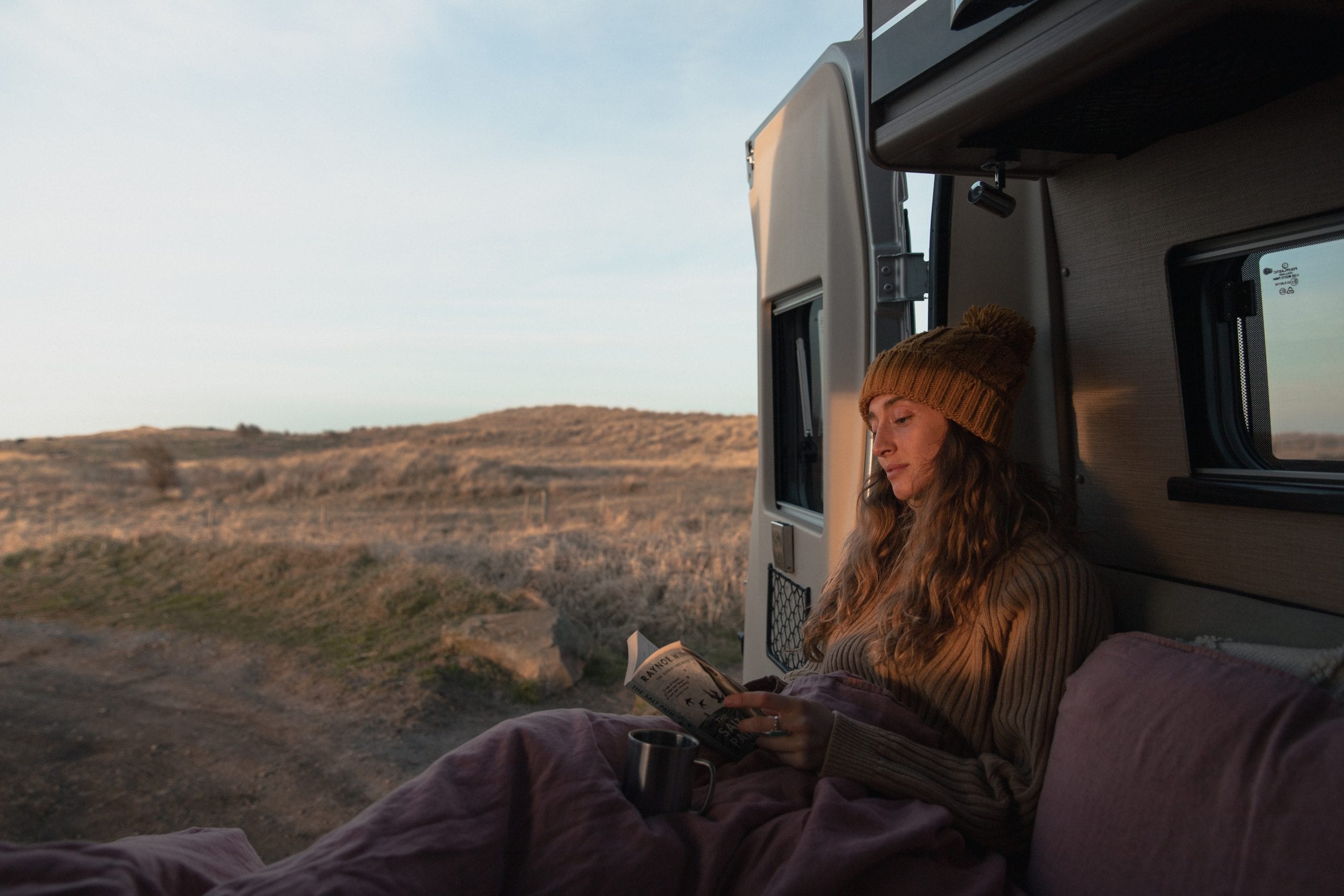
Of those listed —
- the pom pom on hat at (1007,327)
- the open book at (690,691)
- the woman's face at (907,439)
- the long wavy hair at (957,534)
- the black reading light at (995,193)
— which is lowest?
the open book at (690,691)

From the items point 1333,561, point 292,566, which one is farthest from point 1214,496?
point 292,566

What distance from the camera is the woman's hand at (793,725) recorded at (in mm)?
2027

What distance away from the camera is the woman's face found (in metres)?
2.48

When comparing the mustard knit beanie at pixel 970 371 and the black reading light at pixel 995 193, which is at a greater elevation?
the black reading light at pixel 995 193

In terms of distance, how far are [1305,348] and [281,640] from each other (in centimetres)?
767

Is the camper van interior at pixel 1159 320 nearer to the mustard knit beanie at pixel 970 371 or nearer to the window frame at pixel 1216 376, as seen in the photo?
the window frame at pixel 1216 376

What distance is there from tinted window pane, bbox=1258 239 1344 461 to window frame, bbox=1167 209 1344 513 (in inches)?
1.5

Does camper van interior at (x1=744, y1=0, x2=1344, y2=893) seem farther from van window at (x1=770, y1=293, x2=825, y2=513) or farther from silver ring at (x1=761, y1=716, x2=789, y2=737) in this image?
van window at (x1=770, y1=293, x2=825, y2=513)

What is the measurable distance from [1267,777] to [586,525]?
1264 centimetres

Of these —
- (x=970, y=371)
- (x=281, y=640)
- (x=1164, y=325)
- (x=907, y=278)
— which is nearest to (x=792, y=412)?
(x=907, y=278)

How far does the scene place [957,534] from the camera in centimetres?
234

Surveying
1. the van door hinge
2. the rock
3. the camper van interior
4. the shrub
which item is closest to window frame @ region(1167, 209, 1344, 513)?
the camper van interior

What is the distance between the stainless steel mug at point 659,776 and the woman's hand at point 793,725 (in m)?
0.21

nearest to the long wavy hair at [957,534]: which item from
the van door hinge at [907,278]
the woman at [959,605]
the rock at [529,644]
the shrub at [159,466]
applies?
the woman at [959,605]
